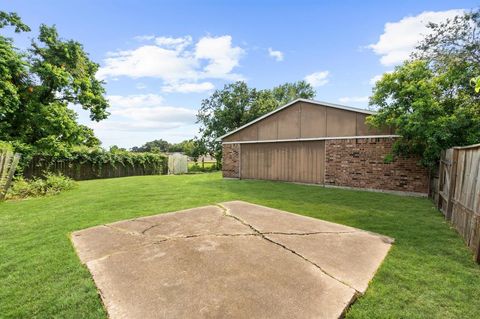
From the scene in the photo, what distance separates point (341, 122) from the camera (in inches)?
363

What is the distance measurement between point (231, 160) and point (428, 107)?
8.43 metres

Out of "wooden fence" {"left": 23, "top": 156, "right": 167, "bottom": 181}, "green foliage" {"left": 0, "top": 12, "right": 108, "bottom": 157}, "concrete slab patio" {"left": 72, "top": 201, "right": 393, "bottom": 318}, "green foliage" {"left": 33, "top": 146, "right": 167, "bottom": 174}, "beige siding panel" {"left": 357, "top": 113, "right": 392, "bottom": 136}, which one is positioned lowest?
"concrete slab patio" {"left": 72, "top": 201, "right": 393, "bottom": 318}

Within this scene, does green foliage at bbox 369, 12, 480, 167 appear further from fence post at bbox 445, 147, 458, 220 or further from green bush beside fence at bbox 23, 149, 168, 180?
green bush beside fence at bbox 23, 149, 168, 180

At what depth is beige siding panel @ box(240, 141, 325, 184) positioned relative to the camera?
9.97 m

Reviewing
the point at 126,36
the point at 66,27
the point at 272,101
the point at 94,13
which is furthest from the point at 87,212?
the point at 272,101


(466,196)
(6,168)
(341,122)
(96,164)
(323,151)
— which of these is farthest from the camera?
(96,164)

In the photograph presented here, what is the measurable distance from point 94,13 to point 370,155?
10723 millimetres

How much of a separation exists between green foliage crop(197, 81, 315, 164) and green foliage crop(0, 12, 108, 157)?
38.4 ft

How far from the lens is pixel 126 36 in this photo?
9922 mm

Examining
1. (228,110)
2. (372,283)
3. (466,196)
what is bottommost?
(372,283)

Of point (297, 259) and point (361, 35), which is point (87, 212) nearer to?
point (297, 259)

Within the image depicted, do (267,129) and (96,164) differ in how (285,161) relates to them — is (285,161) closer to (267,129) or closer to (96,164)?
(267,129)

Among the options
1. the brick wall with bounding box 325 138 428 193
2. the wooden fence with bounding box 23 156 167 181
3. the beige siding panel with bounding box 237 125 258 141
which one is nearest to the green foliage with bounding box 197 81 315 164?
the wooden fence with bounding box 23 156 167 181

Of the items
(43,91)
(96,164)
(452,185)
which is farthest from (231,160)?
(43,91)
